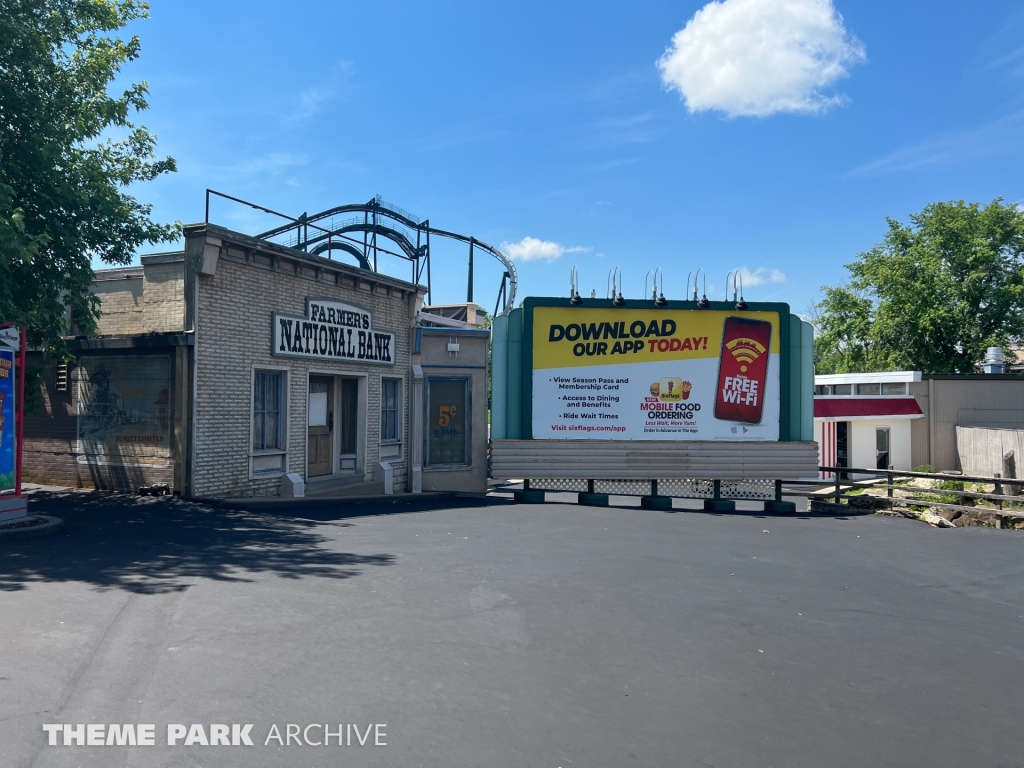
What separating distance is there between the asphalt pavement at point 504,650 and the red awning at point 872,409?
1838cm

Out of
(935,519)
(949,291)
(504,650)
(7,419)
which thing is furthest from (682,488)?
(949,291)

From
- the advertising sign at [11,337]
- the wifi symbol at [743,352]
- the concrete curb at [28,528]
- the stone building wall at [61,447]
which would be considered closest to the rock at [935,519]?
the wifi symbol at [743,352]

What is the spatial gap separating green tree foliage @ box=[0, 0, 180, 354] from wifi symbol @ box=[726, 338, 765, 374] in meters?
11.8

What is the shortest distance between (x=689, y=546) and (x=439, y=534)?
3782 millimetres

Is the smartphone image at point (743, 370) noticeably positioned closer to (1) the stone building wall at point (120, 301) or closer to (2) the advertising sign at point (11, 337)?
(1) the stone building wall at point (120, 301)

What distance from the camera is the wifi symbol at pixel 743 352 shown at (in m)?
16.8

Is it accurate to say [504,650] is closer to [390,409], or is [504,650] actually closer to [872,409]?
[390,409]

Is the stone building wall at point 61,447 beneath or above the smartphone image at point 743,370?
beneath

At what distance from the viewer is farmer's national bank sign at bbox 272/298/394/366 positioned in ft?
51.1

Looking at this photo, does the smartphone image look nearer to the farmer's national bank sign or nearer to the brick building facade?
the brick building facade

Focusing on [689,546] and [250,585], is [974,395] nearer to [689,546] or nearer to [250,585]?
[689,546]

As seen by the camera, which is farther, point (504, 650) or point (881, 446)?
point (881, 446)

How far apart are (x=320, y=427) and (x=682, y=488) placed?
8342 mm

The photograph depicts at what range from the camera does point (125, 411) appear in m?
14.2
